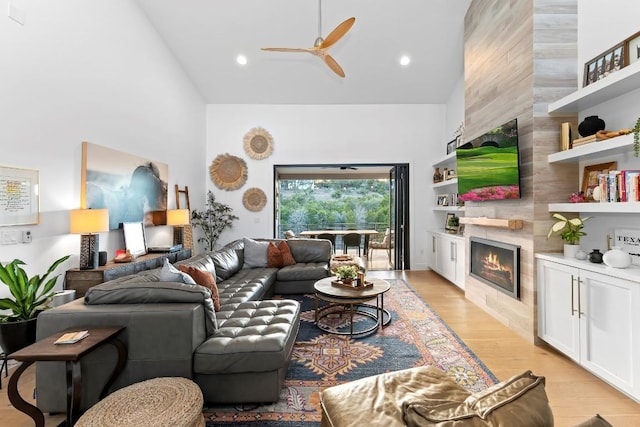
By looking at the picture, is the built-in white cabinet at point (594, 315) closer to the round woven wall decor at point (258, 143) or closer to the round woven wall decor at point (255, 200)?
the round woven wall decor at point (255, 200)

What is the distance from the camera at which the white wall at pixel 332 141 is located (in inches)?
263

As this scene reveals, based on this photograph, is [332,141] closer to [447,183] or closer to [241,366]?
[447,183]

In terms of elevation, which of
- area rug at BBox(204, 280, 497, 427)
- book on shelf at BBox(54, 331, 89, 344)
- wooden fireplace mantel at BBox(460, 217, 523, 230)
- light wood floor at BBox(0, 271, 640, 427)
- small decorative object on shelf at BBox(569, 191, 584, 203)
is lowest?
light wood floor at BBox(0, 271, 640, 427)

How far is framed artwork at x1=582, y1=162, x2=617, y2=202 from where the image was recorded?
2682mm

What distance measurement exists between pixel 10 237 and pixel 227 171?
4.35 m

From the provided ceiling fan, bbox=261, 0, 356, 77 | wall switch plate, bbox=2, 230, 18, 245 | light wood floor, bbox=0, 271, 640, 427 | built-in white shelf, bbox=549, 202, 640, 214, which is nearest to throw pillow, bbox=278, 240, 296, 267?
light wood floor, bbox=0, 271, 640, 427

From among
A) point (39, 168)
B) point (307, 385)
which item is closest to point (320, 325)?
point (307, 385)

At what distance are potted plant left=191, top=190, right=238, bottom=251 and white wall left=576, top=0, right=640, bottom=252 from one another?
582 cm

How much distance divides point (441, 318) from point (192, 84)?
594 cm

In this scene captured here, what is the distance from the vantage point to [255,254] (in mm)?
4824

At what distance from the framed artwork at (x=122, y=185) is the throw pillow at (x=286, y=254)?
6.49 feet

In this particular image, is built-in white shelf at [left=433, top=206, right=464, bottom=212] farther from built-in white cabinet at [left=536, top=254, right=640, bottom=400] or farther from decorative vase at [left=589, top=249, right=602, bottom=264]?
decorative vase at [left=589, top=249, right=602, bottom=264]

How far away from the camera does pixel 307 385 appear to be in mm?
2283

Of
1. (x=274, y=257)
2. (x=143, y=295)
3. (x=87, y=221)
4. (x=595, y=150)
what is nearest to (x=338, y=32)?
(x=595, y=150)
